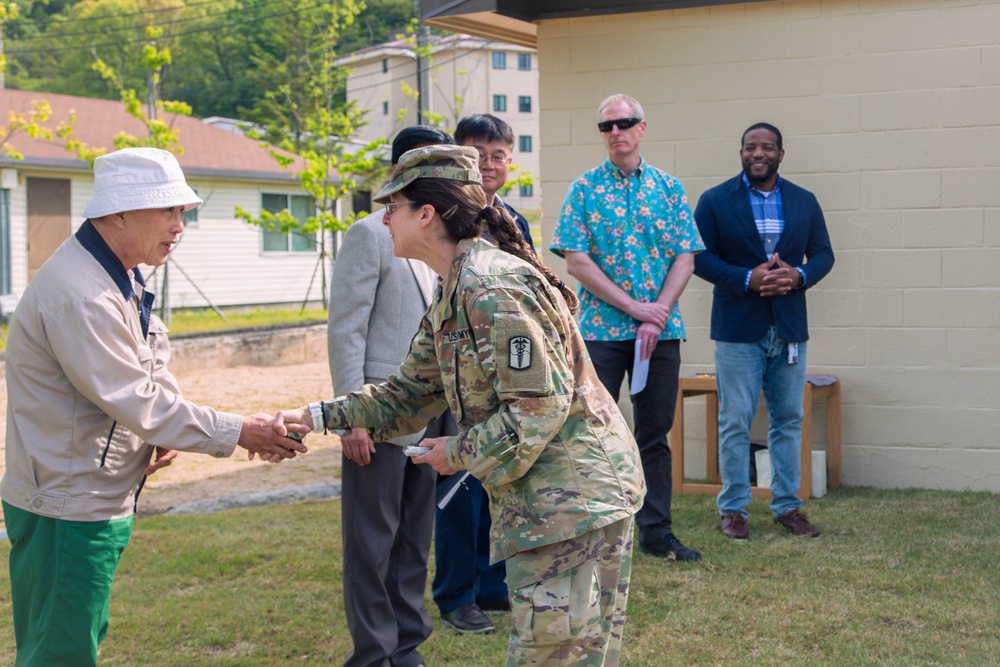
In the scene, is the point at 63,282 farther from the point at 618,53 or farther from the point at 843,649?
the point at 618,53

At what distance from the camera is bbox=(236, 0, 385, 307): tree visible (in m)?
21.3

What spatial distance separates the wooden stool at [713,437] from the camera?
685cm

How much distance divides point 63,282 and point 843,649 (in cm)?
316

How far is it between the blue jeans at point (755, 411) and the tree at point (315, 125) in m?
14.8

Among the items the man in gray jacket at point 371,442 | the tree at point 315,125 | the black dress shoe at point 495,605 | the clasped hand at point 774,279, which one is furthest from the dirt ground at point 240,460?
the tree at point 315,125

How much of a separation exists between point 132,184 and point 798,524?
4.18 metres

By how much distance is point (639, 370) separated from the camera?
5.43 m

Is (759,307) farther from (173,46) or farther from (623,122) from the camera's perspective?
(173,46)

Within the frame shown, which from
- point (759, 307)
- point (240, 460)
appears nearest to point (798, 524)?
point (759, 307)

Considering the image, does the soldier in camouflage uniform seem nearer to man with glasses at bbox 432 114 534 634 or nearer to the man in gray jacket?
the man in gray jacket

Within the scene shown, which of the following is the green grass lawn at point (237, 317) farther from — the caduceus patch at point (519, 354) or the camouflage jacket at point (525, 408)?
the caduceus patch at point (519, 354)

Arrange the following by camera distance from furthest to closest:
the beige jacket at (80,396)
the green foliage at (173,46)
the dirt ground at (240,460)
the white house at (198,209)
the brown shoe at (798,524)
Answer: the green foliage at (173,46)
the white house at (198,209)
the dirt ground at (240,460)
the brown shoe at (798,524)
the beige jacket at (80,396)

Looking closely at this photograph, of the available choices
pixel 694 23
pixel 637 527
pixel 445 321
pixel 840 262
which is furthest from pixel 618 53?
pixel 445 321

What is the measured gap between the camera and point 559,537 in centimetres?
Answer: 270
